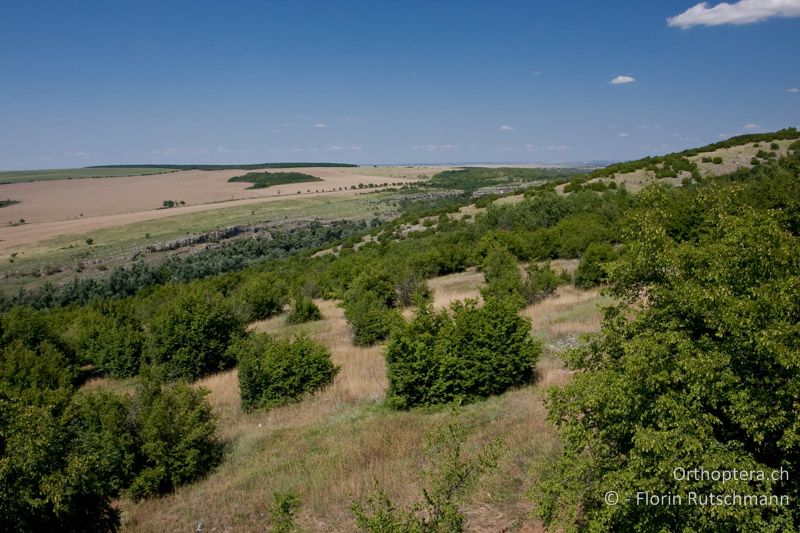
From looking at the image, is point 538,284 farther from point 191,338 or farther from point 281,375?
point 191,338

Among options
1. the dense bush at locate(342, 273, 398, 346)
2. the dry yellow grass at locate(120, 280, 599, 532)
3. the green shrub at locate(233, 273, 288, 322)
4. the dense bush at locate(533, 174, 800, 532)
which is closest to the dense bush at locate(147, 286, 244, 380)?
the dry yellow grass at locate(120, 280, 599, 532)

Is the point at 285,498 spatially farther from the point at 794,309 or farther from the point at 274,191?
the point at 274,191

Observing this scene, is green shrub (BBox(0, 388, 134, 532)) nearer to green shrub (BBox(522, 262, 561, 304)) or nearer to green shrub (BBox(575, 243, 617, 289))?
green shrub (BBox(522, 262, 561, 304))

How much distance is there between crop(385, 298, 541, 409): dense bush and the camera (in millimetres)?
11844

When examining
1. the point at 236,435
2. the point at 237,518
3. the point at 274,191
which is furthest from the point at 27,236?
the point at 237,518

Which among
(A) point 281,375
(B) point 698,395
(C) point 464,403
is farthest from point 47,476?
(C) point 464,403

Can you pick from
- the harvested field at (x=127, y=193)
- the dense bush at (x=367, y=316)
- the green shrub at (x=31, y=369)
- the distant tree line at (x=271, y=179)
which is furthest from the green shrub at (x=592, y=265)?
the distant tree line at (x=271, y=179)

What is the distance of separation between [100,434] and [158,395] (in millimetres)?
1331

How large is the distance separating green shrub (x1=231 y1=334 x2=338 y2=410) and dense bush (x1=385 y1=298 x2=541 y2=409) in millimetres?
2946

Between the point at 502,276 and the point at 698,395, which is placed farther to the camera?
the point at 502,276

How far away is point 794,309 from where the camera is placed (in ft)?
15.8

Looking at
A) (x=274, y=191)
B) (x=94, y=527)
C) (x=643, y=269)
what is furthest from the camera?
(x=274, y=191)

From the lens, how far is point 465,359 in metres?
12.0

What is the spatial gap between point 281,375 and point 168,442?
418 cm
